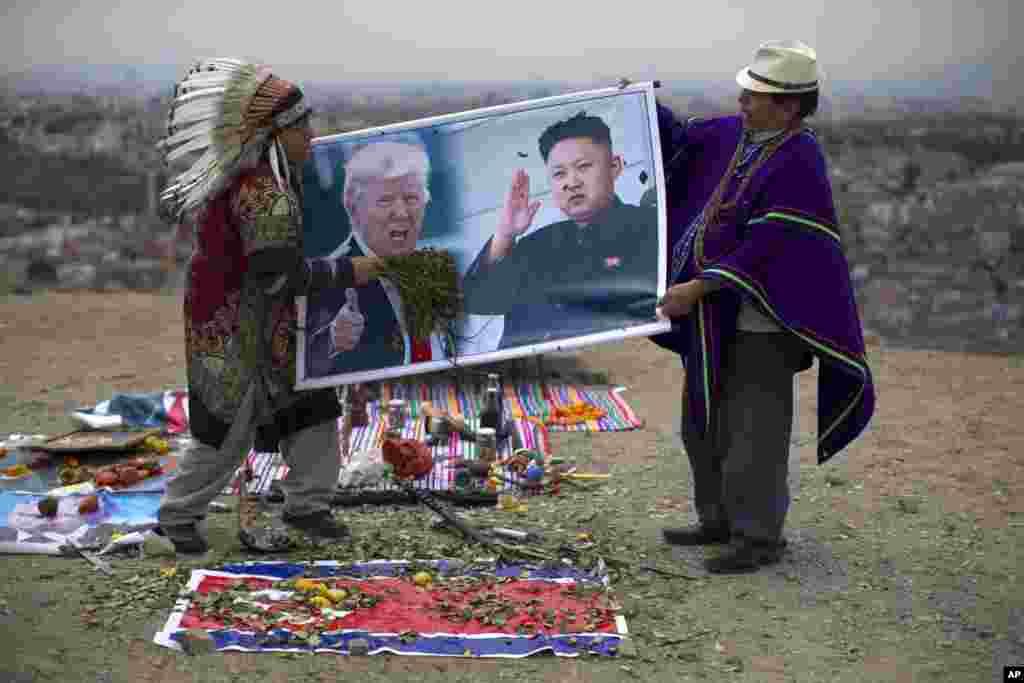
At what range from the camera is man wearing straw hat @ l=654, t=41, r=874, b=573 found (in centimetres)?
491

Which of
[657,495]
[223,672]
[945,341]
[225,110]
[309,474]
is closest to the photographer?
[223,672]

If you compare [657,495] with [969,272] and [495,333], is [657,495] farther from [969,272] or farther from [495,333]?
[969,272]

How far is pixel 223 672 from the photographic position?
4.15 meters

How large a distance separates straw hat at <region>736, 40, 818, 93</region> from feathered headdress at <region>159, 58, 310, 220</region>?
1.77 metres

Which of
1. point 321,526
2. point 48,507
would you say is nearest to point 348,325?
point 321,526

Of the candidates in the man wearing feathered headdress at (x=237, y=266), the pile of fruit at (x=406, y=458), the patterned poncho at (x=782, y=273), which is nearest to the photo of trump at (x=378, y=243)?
the man wearing feathered headdress at (x=237, y=266)

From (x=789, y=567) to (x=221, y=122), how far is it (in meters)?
2.88

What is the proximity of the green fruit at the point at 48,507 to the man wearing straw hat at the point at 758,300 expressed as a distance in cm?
278

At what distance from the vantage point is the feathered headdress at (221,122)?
4.93 m

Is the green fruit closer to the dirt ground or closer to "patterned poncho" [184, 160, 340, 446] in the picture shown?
the dirt ground

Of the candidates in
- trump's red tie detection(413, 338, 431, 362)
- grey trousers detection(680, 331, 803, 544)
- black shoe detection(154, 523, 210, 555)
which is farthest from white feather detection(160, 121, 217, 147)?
grey trousers detection(680, 331, 803, 544)

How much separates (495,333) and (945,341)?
6.62 m

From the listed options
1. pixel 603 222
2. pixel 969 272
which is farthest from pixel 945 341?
pixel 603 222

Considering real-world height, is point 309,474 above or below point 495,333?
below
